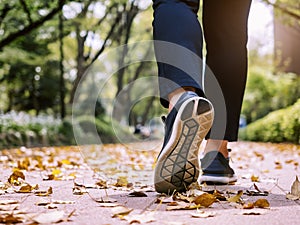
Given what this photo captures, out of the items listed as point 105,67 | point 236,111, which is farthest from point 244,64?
point 105,67

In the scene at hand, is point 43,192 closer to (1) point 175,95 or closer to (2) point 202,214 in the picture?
(1) point 175,95

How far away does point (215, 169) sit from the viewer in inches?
95.6

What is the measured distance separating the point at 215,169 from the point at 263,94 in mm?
19457

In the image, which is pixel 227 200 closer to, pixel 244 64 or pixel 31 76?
pixel 244 64

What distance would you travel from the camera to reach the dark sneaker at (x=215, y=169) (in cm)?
242

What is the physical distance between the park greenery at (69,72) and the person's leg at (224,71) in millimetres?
6412

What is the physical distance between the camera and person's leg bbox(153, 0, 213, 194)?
1.78m

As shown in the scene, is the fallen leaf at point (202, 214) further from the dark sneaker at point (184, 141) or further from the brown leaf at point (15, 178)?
the brown leaf at point (15, 178)

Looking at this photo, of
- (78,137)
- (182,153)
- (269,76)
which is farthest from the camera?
(269,76)

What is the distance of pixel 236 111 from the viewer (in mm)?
2537

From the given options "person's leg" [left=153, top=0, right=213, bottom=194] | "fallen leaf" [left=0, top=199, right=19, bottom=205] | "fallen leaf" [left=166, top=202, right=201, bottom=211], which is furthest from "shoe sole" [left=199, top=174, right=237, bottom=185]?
"fallen leaf" [left=0, top=199, right=19, bottom=205]

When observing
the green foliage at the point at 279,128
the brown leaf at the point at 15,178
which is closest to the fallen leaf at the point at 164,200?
the brown leaf at the point at 15,178

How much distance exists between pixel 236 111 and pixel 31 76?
21.9m

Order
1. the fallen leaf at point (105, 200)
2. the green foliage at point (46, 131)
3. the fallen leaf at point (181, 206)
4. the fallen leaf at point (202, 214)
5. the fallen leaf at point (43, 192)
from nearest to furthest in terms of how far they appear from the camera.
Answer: the fallen leaf at point (202, 214), the fallen leaf at point (181, 206), the fallen leaf at point (105, 200), the fallen leaf at point (43, 192), the green foliage at point (46, 131)
